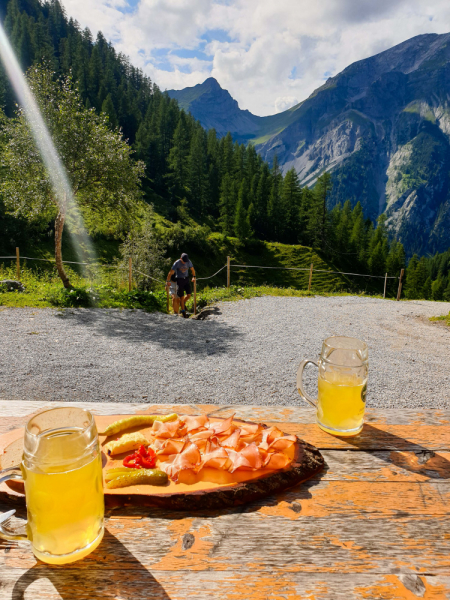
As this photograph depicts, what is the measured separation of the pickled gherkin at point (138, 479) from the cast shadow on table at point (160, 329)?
22.9 feet

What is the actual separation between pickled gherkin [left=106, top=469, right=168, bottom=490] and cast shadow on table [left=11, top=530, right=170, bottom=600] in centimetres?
21

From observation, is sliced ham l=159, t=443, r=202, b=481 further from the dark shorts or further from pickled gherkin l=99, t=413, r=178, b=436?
the dark shorts

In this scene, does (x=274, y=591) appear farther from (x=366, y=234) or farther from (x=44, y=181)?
(x=366, y=234)

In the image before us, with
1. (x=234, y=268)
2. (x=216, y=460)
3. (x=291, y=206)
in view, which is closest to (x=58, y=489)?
(x=216, y=460)

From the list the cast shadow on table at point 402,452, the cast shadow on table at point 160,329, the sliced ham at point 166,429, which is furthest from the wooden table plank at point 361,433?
the cast shadow on table at point 160,329

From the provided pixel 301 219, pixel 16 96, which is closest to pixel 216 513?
pixel 301 219

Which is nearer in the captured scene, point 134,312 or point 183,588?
point 183,588

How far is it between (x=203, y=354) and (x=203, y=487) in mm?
7030

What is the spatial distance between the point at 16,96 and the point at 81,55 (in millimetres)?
15556

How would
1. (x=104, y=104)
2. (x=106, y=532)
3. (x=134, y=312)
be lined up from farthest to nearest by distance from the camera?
(x=104, y=104), (x=134, y=312), (x=106, y=532)

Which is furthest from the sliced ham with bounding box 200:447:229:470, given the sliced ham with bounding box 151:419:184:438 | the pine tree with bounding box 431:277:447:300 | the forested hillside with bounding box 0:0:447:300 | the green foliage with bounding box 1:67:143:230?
the pine tree with bounding box 431:277:447:300

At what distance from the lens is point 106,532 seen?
44.4 inches

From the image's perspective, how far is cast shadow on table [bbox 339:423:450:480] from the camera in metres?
1.45

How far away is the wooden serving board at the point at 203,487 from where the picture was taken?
121cm
